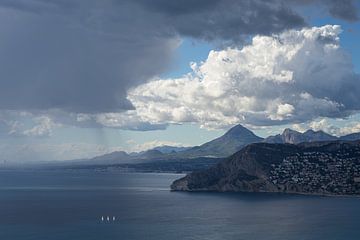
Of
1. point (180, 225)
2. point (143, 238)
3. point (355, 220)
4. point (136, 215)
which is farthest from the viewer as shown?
point (136, 215)

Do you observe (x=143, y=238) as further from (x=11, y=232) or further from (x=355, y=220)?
(x=355, y=220)

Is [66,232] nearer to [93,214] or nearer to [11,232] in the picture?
[11,232]

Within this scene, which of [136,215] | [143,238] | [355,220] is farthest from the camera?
[136,215]

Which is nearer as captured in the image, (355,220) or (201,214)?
(355,220)

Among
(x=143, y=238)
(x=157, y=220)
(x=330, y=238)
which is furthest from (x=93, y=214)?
(x=330, y=238)

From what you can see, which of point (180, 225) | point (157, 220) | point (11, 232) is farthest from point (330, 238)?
point (11, 232)

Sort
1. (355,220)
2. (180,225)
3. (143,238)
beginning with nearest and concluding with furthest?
(143,238), (180,225), (355,220)

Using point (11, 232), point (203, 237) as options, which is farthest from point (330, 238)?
point (11, 232)

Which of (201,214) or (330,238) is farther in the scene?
(201,214)
